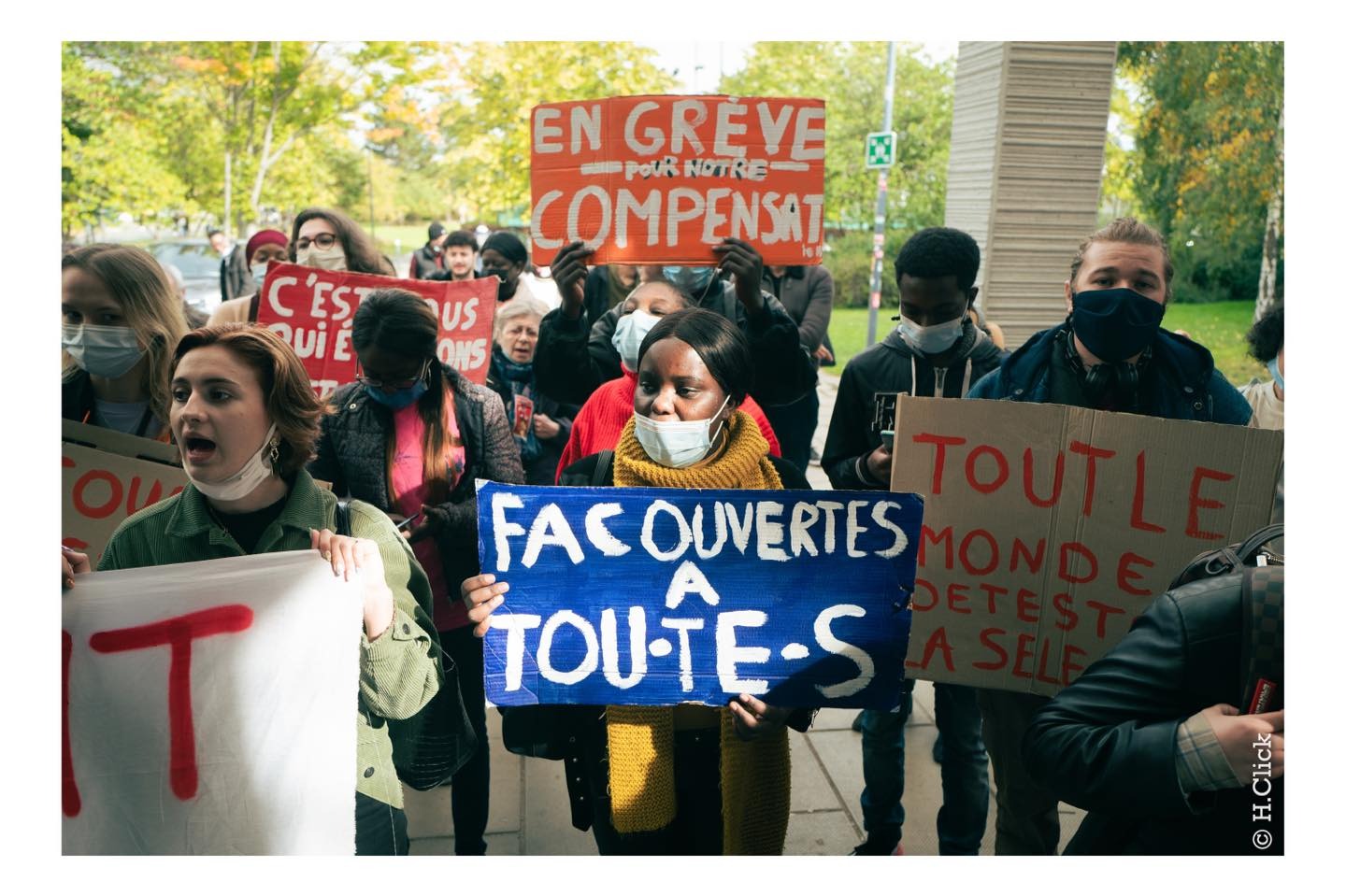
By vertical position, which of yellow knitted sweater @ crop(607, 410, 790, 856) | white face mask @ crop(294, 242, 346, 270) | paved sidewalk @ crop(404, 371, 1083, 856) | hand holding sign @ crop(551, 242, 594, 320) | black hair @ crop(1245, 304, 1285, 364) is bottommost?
paved sidewalk @ crop(404, 371, 1083, 856)

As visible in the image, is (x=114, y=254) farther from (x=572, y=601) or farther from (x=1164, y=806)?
(x=1164, y=806)

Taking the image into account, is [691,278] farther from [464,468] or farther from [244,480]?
[244,480]

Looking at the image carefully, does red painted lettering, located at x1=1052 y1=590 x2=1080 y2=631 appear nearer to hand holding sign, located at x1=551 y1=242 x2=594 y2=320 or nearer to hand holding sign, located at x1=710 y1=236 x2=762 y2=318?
hand holding sign, located at x1=710 y1=236 x2=762 y2=318

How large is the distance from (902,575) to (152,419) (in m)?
2.31

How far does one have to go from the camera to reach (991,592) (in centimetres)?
257

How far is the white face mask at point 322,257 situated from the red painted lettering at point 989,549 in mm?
3182

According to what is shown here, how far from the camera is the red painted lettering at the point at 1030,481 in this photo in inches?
97.1

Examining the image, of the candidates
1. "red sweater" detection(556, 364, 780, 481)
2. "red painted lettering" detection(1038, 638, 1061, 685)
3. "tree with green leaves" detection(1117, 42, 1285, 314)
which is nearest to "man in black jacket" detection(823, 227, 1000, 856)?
"red sweater" detection(556, 364, 780, 481)

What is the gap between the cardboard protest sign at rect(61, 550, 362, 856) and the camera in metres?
2.12

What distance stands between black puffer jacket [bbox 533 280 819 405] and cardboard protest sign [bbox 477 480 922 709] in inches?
34.9

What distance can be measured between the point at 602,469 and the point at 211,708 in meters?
1.04

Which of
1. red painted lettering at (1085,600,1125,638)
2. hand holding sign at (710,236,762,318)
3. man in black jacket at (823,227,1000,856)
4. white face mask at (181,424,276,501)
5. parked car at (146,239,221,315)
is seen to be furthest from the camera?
parked car at (146,239,221,315)

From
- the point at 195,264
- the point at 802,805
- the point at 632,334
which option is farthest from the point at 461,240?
the point at 195,264

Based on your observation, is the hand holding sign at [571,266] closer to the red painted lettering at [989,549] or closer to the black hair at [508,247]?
the red painted lettering at [989,549]
